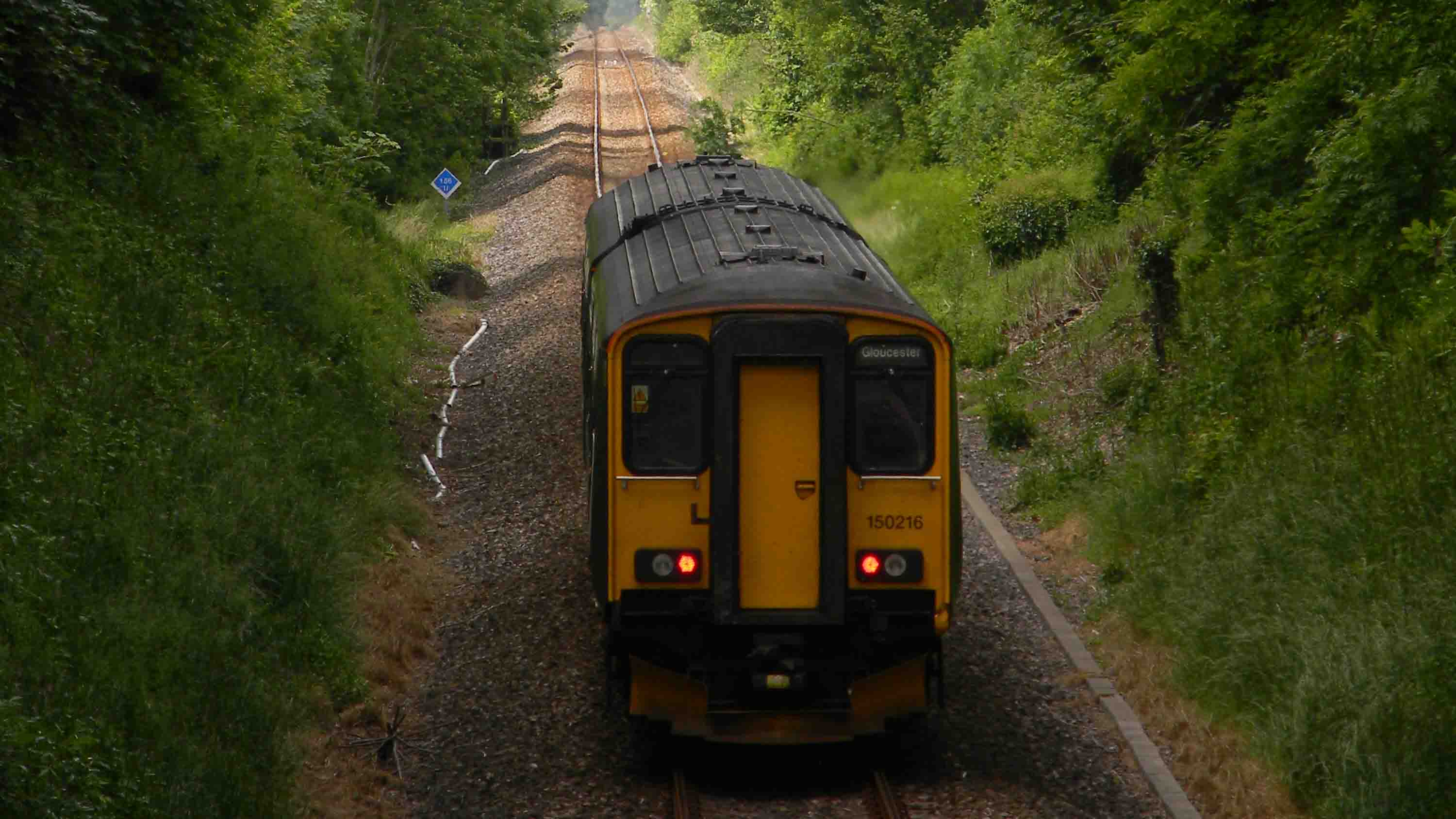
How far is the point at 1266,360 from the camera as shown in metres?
11.4

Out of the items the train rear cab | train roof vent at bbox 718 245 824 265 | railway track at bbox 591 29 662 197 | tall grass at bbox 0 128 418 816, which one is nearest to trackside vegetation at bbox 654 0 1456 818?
the train rear cab

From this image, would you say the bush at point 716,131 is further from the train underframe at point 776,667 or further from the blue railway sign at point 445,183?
the train underframe at point 776,667

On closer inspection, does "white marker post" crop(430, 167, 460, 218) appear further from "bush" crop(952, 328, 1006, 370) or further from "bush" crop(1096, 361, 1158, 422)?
"bush" crop(1096, 361, 1158, 422)

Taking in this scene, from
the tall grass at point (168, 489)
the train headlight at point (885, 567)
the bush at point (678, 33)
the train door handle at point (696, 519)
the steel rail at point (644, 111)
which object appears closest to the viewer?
the tall grass at point (168, 489)

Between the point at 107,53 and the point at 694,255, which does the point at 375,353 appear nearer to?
the point at 107,53

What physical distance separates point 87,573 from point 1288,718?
678 centimetres

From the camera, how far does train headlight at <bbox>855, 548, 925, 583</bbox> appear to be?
27.7 feet

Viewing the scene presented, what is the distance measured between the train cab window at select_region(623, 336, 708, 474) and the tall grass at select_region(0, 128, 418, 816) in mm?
2668

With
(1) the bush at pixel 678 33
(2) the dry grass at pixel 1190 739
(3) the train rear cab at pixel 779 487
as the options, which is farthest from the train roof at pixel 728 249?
(1) the bush at pixel 678 33

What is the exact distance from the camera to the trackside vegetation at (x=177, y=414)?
7.23 metres

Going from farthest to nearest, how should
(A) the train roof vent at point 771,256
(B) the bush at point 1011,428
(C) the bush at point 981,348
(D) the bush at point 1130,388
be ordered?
(C) the bush at point 981,348 < (B) the bush at point 1011,428 < (D) the bush at point 1130,388 < (A) the train roof vent at point 771,256

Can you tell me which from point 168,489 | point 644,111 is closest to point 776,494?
point 168,489

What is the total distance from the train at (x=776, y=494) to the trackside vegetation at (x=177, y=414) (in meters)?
2.39

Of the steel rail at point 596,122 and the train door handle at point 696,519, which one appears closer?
the train door handle at point 696,519
